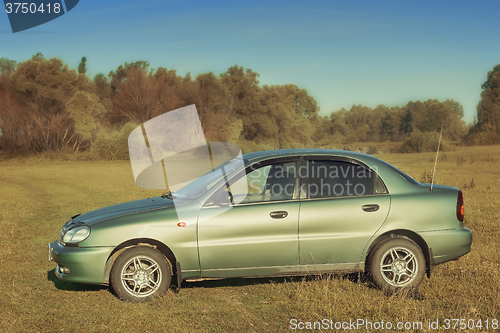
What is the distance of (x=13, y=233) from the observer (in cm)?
950

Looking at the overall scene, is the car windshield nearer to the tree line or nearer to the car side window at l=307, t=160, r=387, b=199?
the car side window at l=307, t=160, r=387, b=199

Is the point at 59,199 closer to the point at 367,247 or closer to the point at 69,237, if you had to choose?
the point at 69,237

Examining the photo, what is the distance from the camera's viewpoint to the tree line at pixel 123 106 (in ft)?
163

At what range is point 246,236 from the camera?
5098 millimetres

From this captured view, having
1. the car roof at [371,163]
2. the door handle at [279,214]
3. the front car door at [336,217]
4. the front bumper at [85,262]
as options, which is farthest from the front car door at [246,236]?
the front bumper at [85,262]

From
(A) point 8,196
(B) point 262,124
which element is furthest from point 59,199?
(B) point 262,124

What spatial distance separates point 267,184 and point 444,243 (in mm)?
2134

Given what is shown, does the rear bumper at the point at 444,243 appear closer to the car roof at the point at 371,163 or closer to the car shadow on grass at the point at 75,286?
the car roof at the point at 371,163

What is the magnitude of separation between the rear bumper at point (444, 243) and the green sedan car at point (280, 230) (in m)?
0.01

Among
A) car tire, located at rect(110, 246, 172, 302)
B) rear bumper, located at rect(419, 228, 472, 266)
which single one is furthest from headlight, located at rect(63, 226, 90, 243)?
rear bumper, located at rect(419, 228, 472, 266)

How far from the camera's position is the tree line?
49656 mm

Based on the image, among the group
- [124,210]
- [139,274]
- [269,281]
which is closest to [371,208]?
[269,281]

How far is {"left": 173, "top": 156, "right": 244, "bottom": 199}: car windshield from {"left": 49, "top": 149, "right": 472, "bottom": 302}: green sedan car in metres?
0.05

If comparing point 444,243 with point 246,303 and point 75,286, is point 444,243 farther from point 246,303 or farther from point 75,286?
point 75,286
